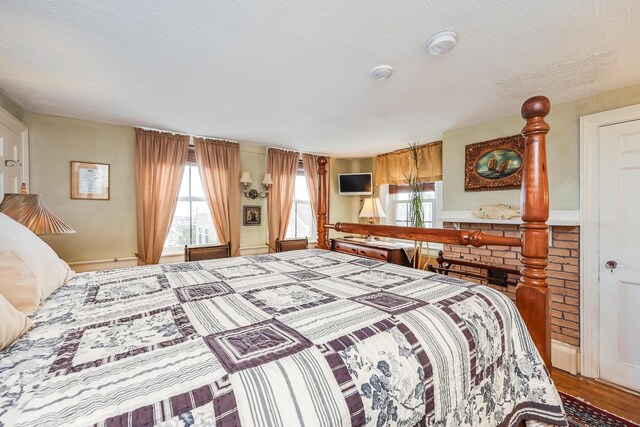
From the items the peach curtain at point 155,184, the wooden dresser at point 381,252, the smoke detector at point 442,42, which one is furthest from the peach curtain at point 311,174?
the smoke detector at point 442,42

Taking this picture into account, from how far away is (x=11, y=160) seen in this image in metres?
2.22

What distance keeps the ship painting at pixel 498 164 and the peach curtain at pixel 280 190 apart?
2.54 m

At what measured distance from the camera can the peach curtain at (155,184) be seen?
9.93 ft

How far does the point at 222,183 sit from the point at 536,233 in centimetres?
334

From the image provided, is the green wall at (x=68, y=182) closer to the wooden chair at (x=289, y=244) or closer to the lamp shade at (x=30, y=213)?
the lamp shade at (x=30, y=213)

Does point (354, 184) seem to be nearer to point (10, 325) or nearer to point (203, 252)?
point (203, 252)

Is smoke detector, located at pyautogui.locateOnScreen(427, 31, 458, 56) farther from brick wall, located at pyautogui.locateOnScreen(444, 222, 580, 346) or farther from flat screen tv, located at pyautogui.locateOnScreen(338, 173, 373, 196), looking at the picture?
flat screen tv, located at pyautogui.locateOnScreen(338, 173, 373, 196)

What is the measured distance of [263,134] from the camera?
329 centimetres

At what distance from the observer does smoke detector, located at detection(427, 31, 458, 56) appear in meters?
1.41

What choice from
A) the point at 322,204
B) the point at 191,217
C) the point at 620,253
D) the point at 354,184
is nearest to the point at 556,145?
the point at 620,253

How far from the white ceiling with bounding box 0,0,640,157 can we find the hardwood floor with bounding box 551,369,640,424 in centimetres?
239

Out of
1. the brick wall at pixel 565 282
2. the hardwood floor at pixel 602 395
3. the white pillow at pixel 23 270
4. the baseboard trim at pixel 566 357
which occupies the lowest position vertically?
the hardwood floor at pixel 602 395

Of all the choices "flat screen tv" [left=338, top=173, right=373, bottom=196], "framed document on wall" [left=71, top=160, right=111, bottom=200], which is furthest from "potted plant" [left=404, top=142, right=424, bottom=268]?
"framed document on wall" [left=71, top=160, right=111, bottom=200]

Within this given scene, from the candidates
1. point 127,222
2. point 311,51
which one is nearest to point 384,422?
point 311,51
